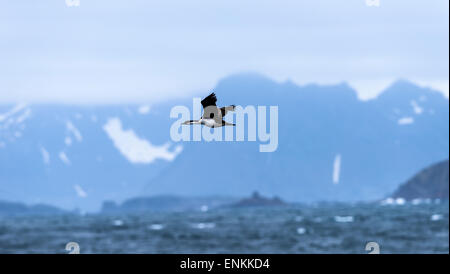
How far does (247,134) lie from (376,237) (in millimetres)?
150208

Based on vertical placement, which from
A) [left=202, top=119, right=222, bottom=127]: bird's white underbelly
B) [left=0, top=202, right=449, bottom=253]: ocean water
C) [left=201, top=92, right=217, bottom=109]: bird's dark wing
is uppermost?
[left=0, top=202, right=449, bottom=253]: ocean water

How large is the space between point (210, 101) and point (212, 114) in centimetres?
22

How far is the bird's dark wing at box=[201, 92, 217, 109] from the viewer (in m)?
13.1

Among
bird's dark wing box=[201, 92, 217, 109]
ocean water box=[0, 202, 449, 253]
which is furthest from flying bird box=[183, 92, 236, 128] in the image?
ocean water box=[0, 202, 449, 253]

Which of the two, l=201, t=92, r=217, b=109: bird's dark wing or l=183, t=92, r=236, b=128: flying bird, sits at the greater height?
l=201, t=92, r=217, b=109: bird's dark wing

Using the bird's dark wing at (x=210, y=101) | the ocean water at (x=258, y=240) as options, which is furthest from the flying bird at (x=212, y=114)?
the ocean water at (x=258, y=240)

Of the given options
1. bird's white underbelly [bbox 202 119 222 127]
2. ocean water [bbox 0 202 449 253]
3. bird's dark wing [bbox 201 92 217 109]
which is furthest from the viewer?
ocean water [bbox 0 202 449 253]

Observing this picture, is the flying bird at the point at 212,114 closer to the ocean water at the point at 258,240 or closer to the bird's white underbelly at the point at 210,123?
the bird's white underbelly at the point at 210,123

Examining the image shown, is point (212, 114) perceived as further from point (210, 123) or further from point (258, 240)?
point (258, 240)

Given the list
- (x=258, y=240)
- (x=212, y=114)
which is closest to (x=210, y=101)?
(x=212, y=114)

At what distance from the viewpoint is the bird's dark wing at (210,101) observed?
13055 mm

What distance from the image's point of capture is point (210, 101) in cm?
1312

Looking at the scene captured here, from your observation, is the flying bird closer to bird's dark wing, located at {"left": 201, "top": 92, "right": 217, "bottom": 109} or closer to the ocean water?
bird's dark wing, located at {"left": 201, "top": 92, "right": 217, "bottom": 109}
